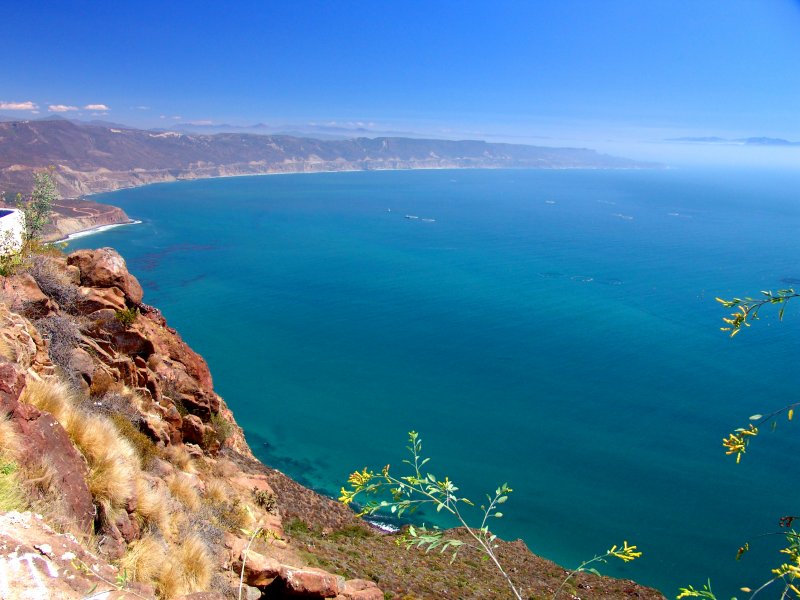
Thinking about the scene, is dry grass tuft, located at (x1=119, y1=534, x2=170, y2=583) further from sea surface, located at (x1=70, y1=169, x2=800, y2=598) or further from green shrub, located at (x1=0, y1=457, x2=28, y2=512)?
sea surface, located at (x1=70, y1=169, x2=800, y2=598)

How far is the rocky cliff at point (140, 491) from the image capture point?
541 centimetres

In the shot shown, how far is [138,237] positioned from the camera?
87.7 metres

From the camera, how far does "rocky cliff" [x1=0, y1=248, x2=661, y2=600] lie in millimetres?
5405

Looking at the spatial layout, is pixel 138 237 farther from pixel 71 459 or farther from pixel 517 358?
pixel 71 459

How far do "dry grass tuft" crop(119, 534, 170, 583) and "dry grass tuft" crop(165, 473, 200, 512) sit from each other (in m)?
3.38

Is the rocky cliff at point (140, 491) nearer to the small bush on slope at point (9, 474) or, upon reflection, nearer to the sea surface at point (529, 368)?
the small bush on slope at point (9, 474)

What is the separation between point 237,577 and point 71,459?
3.44 meters

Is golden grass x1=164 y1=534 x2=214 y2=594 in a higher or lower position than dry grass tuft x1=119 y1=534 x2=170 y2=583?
lower

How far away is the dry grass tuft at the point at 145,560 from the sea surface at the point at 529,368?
18.8m

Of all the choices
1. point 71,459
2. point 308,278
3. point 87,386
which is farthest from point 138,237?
point 71,459

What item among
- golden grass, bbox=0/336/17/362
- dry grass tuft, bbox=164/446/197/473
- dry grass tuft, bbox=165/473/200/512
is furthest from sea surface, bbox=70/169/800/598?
golden grass, bbox=0/336/17/362

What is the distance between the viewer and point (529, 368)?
41.0 meters

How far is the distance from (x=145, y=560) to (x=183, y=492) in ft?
15.1

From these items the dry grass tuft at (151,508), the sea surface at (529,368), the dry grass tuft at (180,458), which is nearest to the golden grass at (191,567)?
the dry grass tuft at (151,508)
